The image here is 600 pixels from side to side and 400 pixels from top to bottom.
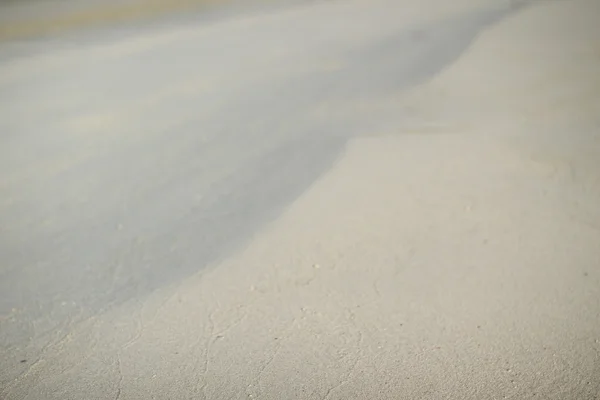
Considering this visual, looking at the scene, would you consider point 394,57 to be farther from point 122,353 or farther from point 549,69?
point 122,353

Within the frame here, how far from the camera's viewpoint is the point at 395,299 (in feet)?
10.8

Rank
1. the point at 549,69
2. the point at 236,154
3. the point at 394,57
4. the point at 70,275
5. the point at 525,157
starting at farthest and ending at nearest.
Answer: the point at 394,57 → the point at 549,69 → the point at 236,154 → the point at 525,157 → the point at 70,275

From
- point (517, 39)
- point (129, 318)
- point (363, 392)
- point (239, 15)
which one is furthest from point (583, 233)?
point (239, 15)

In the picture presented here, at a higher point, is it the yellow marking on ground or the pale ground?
the pale ground

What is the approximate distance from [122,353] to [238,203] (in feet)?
5.76

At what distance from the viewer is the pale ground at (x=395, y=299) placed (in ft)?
9.02

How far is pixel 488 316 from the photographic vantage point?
10.2 feet

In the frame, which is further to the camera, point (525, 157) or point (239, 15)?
point (239, 15)

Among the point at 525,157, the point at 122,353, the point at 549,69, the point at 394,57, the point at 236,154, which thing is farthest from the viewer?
the point at 394,57

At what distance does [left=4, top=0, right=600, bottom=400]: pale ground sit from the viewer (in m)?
2.75

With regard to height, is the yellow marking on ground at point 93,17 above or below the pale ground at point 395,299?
below

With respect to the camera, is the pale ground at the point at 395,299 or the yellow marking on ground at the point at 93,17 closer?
the pale ground at the point at 395,299

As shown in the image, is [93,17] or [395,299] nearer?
[395,299]

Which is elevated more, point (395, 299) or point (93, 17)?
point (395, 299)
